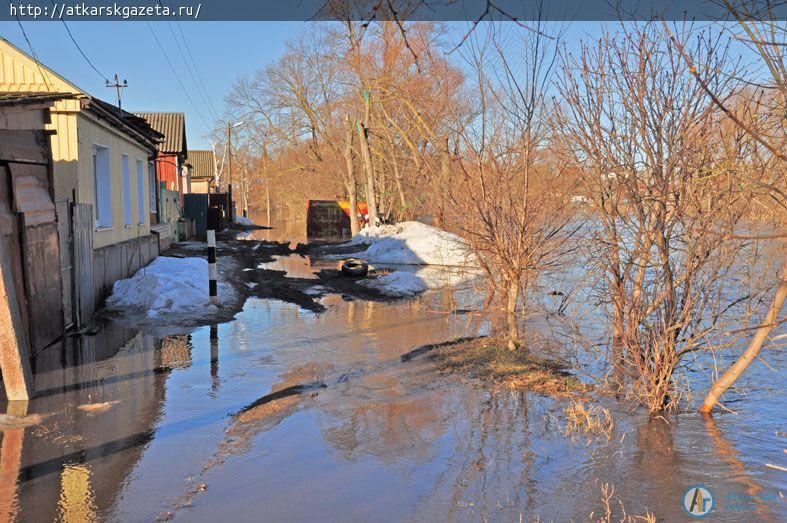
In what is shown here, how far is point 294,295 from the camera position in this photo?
14.5m

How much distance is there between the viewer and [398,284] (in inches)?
632

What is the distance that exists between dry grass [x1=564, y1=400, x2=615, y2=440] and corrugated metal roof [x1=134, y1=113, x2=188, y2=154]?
94.0 feet

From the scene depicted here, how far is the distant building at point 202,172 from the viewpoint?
55750 millimetres

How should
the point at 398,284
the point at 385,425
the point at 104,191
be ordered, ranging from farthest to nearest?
the point at 398,284
the point at 104,191
the point at 385,425

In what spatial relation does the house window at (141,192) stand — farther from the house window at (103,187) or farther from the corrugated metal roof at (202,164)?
the corrugated metal roof at (202,164)

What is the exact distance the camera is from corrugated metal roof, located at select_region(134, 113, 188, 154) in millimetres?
32344

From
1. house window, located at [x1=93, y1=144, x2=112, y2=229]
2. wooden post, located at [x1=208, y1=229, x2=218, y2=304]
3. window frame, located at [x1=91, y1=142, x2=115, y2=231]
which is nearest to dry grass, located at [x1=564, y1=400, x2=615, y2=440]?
wooden post, located at [x1=208, y1=229, x2=218, y2=304]

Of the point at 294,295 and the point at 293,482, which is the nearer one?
the point at 293,482

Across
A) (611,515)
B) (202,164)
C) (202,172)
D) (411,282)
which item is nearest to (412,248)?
(411,282)

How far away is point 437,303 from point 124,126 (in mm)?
7008

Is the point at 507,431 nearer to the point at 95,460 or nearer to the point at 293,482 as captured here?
the point at 293,482

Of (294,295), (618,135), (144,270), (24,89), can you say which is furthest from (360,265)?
(618,135)

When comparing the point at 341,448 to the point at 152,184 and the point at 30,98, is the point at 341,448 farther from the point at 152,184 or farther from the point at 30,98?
the point at 152,184

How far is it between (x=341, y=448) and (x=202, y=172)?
175 ft
